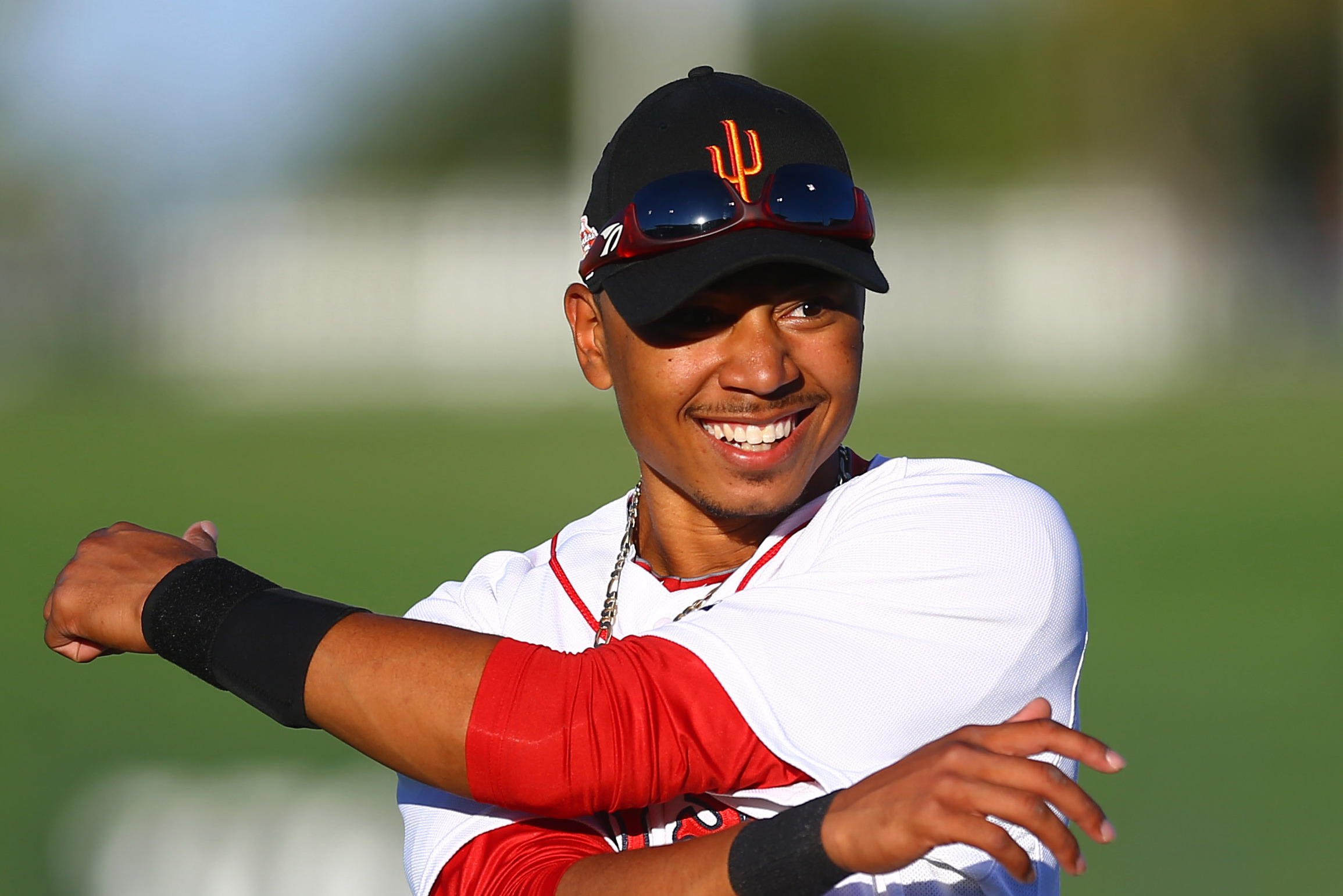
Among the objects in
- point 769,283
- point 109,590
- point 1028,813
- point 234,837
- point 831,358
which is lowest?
point 234,837

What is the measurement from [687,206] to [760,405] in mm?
310

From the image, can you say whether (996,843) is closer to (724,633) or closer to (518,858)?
(724,633)

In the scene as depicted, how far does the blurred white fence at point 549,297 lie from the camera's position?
2450cm

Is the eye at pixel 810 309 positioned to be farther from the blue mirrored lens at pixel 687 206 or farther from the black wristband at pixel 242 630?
the black wristband at pixel 242 630

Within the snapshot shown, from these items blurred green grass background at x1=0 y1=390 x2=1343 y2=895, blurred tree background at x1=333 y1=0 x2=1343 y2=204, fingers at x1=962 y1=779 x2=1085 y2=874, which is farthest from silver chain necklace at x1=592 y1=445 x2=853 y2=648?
blurred tree background at x1=333 y1=0 x2=1343 y2=204

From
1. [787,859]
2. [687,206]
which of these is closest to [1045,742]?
[787,859]

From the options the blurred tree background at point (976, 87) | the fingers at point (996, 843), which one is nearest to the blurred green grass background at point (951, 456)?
the fingers at point (996, 843)

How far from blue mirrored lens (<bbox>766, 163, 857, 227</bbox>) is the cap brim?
0.09 ft

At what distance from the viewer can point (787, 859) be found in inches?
60.4

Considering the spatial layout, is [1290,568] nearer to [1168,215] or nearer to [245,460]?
[245,460]

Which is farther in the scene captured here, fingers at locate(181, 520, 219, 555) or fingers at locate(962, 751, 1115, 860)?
fingers at locate(181, 520, 219, 555)

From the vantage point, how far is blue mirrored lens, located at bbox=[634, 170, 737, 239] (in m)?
2.03

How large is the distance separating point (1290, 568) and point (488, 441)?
981 cm

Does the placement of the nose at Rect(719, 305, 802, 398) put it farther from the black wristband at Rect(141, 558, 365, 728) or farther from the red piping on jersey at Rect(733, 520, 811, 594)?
the black wristband at Rect(141, 558, 365, 728)
